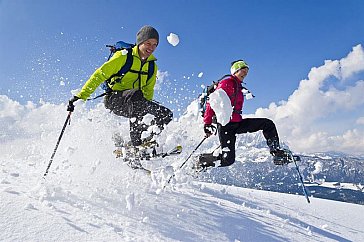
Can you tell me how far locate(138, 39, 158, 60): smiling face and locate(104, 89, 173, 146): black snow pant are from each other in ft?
2.30

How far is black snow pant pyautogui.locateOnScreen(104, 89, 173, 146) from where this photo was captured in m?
6.35

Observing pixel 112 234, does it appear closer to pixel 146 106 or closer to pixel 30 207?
pixel 30 207

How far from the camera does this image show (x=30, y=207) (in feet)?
11.3

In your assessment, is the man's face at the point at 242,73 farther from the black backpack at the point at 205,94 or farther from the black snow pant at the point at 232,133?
the black snow pant at the point at 232,133

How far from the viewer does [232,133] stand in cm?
703

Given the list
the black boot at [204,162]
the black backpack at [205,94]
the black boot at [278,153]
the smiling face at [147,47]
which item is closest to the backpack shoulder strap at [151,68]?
the smiling face at [147,47]

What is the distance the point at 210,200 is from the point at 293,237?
147cm

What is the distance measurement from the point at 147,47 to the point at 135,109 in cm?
120

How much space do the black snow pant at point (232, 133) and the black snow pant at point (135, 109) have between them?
4.02 feet

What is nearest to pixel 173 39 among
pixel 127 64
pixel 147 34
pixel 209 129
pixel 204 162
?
pixel 147 34

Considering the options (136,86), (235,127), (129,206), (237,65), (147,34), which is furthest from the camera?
(237,65)

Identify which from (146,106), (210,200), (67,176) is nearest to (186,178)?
(210,200)

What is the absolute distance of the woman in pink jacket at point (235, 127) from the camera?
6.88 m

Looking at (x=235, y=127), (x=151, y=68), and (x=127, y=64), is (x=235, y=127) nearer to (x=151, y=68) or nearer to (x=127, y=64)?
(x=151, y=68)
